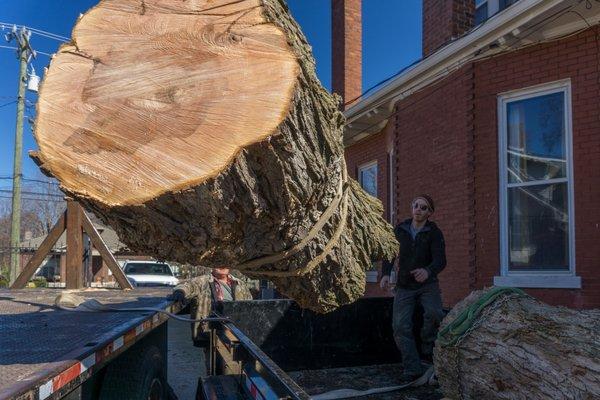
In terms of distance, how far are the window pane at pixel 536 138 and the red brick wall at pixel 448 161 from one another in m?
0.46

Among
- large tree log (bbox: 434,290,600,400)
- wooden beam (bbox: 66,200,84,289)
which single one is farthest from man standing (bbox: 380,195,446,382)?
wooden beam (bbox: 66,200,84,289)

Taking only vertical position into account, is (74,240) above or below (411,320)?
above

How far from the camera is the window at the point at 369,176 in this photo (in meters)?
10.0

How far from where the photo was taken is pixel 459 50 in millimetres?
6348

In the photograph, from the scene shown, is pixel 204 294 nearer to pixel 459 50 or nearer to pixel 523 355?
pixel 523 355

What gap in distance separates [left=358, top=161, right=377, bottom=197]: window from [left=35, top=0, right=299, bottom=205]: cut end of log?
7.68m

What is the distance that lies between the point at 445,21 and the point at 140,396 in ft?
20.2

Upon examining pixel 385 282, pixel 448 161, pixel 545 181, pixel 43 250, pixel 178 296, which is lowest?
pixel 178 296

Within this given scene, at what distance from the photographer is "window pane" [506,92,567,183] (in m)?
5.70

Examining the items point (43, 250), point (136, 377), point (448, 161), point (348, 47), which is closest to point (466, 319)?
point (136, 377)

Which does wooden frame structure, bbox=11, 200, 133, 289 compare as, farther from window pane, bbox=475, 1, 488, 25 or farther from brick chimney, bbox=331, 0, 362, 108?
brick chimney, bbox=331, 0, 362, 108

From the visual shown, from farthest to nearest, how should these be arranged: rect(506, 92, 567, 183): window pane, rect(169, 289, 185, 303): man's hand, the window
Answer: the window, rect(506, 92, 567, 183): window pane, rect(169, 289, 185, 303): man's hand

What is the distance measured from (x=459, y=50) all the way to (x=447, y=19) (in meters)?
1.36

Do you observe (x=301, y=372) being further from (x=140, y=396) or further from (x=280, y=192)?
(x=280, y=192)
